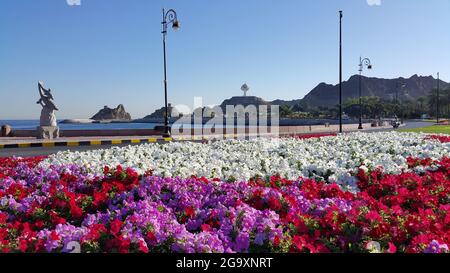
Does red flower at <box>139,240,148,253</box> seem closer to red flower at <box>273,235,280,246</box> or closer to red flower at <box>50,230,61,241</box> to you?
red flower at <box>50,230,61,241</box>

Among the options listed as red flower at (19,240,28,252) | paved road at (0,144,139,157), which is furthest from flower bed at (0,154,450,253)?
paved road at (0,144,139,157)

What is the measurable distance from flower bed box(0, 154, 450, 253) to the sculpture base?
19.2 metres

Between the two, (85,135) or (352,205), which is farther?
(85,135)

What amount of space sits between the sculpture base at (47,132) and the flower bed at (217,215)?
19159 mm

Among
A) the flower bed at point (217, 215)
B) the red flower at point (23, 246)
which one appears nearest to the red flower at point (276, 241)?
the flower bed at point (217, 215)

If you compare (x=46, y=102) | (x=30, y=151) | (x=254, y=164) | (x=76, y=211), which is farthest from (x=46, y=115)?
(x=76, y=211)

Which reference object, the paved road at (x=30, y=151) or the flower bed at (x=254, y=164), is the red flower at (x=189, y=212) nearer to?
the flower bed at (x=254, y=164)

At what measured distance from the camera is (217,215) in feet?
14.6

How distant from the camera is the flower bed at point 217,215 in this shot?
3531 millimetres

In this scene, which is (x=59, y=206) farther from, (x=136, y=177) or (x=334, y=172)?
(x=334, y=172)

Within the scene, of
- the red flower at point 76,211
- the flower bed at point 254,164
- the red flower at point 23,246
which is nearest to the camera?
the red flower at point 23,246
